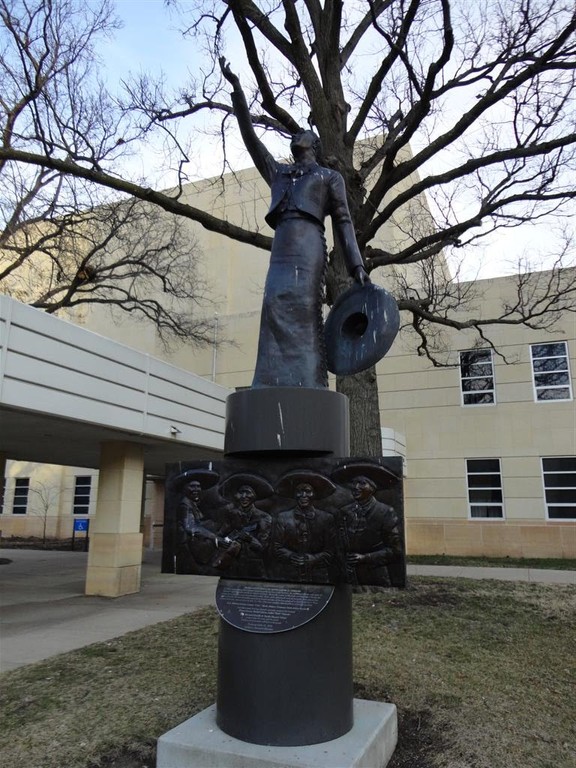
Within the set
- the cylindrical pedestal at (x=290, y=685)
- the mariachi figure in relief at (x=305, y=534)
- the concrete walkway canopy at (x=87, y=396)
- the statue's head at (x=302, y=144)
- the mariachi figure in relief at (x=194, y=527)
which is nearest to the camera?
the cylindrical pedestal at (x=290, y=685)

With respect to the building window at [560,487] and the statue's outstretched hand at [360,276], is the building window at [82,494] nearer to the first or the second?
the building window at [560,487]

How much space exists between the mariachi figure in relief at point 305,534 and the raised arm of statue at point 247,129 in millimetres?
2565

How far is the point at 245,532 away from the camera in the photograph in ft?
12.2

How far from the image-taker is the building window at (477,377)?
20.6 meters

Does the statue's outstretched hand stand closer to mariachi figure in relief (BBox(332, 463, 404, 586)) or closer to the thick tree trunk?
mariachi figure in relief (BBox(332, 463, 404, 586))

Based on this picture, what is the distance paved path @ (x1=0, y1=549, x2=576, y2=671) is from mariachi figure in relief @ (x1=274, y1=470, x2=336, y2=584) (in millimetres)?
4565

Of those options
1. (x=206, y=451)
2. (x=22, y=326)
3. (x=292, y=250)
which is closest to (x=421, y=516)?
(x=206, y=451)

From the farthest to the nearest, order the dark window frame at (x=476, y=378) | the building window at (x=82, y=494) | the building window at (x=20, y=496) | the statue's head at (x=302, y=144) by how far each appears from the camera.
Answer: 1. the building window at (x=20, y=496)
2. the building window at (x=82, y=494)
3. the dark window frame at (x=476, y=378)
4. the statue's head at (x=302, y=144)

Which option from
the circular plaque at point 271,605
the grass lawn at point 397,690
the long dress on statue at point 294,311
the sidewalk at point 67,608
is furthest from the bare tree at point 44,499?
the circular plaque at point 271,605

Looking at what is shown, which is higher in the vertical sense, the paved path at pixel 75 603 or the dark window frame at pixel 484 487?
the dark window frame at pixel 484 487

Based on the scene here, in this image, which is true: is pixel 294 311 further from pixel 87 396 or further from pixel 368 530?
pixel 87 396

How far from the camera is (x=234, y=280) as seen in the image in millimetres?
26797

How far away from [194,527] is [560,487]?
58.9 ft

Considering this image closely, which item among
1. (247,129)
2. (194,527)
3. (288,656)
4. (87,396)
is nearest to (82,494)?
(87,396)
